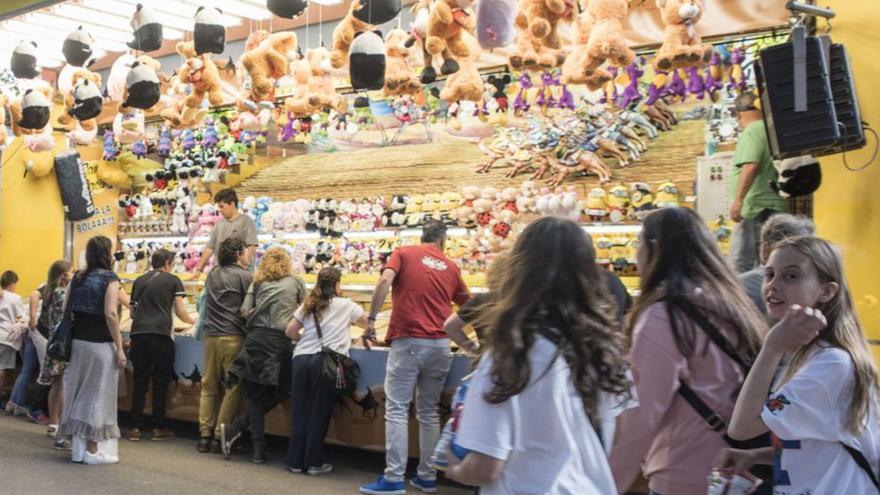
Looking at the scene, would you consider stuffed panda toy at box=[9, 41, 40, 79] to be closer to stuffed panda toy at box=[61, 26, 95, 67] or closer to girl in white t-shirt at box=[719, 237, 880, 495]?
stuffed panda toy at box=[61, 26, 95, 67]

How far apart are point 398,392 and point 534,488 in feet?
11.9

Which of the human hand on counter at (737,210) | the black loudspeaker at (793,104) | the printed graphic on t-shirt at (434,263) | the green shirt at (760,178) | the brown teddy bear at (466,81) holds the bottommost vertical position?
the printed graphic on t-shirt at (434,263)

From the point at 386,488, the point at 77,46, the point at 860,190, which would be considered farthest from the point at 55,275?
the point at 860,190

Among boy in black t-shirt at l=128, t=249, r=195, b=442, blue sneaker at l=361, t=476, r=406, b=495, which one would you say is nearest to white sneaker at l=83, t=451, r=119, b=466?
boy in black t-shirt at l=128, t=249, r=195, b=442

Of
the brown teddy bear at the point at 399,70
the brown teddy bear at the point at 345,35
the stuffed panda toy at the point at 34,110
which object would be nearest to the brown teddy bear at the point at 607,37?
the brown teddy bear at the point at 399,70

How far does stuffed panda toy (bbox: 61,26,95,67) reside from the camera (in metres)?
7.08

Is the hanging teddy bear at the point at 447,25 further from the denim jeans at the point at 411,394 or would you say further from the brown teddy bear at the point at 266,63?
the denim jeans at the point at 411,394

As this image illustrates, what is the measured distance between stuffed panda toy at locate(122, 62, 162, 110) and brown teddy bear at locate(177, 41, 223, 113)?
503 millimetres

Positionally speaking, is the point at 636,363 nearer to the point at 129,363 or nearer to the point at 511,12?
the point at 511,12

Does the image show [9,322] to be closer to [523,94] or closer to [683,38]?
[523,94]

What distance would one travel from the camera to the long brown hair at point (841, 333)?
82.4 inches

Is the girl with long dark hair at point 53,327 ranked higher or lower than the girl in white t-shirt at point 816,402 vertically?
lower

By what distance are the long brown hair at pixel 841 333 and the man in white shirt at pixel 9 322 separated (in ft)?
24.4

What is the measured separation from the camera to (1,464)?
6.07 m
